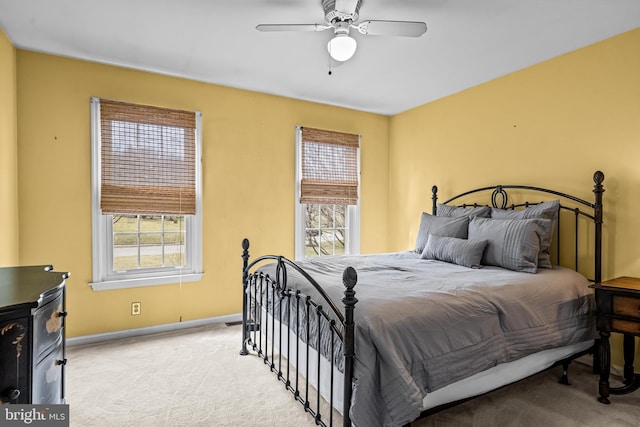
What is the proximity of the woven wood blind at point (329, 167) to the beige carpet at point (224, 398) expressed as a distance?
214cm

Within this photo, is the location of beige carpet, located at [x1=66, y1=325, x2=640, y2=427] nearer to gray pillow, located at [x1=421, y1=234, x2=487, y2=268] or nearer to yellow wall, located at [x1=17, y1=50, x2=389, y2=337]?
yellow wall, located at [x1=17, y1=50, x2=389, y2=337]

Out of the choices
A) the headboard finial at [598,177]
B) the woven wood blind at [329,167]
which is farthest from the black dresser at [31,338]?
the headboard finial at [598,177]

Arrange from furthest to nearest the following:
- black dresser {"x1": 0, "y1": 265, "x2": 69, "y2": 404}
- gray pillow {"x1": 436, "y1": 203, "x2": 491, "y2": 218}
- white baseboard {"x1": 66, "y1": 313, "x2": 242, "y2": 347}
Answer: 1. gray pillow {"x1": 436, "y1": 203, "x2": 491, "y2": 218}
2. white baseboard {"x1": 66, "y1": 313, "x2": 242, "y2": 347}
3. black dresser {"x1": 0, "y1": 265, "x2": 69, "y2": 404}

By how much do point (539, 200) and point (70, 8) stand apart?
13.0ft

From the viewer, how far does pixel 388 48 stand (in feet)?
9.71

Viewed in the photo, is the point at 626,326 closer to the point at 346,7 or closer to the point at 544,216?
the point at 544,216

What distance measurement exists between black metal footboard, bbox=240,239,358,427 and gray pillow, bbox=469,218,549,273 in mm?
1586

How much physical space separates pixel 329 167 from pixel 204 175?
156 centimetres

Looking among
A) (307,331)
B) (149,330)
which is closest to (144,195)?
(149,330)

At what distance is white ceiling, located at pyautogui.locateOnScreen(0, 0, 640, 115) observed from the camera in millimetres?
2369

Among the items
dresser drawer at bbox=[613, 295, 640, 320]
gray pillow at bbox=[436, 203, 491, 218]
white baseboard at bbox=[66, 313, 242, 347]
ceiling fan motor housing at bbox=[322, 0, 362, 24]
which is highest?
ceiling fan motor housing at bbox=[322, 0, 362, 24]

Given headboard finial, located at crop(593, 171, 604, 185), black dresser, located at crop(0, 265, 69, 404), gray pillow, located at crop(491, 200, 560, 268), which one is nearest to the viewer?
black dresser, located at crop(0, 265, 69, 404)

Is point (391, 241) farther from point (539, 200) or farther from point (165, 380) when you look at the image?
point (165, 380)

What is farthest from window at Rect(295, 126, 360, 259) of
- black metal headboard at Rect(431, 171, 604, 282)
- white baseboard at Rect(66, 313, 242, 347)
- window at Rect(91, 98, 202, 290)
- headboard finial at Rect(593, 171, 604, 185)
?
headboard finial at Rect(593, 171, 604, 185)
